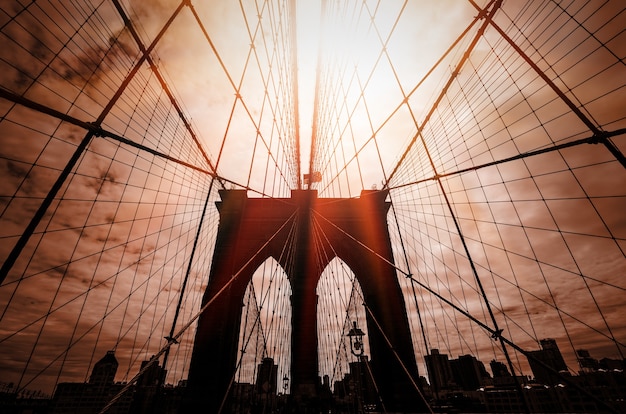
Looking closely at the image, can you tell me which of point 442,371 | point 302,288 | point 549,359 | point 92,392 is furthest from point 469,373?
point 92,392

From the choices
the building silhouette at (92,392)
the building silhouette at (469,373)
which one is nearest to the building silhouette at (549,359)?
the building silhouette at (469,373)

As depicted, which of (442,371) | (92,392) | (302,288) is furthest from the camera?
(442,371)

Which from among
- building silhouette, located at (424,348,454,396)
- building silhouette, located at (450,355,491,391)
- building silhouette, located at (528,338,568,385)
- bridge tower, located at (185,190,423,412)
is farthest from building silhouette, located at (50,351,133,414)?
building silhouette, located at (450,355,491,391)

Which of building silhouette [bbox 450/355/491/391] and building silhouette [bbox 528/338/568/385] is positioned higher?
building silhouette [bbox 528/338/568/385]

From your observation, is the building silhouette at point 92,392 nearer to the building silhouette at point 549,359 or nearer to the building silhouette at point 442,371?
the building silhouette at point 549,359

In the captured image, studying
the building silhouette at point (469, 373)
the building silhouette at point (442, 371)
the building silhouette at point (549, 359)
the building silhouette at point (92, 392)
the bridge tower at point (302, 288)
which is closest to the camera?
the building silhouette at point (549, 359)

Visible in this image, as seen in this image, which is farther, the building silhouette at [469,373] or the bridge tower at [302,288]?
the building silhouette at [469,373]

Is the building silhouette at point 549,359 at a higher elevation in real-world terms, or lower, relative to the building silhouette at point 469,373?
higher

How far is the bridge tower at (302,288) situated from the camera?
31.1 feet

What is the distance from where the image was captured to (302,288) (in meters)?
10.2

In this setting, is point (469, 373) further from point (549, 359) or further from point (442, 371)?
point (549, 359)

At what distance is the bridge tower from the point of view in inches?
373

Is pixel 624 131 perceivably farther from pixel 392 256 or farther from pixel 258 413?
pixel 258 413

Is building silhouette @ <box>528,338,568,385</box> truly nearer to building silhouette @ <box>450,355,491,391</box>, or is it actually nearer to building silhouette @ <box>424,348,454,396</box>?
building silhouette @ <box>424,348,454,396</box>
